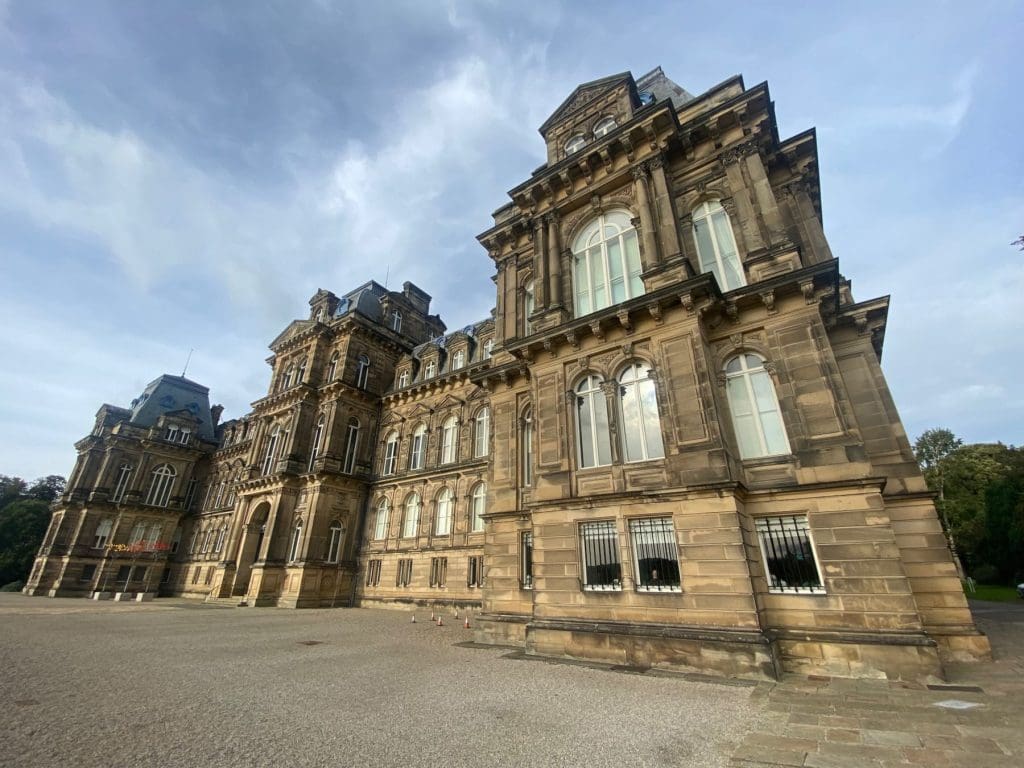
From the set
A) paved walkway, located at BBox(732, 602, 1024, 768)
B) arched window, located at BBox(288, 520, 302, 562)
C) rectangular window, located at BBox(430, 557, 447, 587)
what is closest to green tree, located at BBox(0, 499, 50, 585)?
arched window, located at BBox(288, 520, 302, 562)

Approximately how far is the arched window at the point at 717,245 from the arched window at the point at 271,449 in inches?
1241

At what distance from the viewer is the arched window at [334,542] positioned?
28.5 meters

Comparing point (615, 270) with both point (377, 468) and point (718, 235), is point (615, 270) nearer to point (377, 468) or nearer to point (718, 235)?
point (718, 235)

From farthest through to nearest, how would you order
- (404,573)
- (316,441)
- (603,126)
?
(316,441) < (404,573) < (603,126)

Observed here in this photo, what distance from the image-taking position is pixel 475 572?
24344 millimetres

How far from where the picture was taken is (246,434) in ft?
145

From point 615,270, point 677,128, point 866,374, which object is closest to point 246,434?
point 615,270

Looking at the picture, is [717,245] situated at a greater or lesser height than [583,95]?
lesser

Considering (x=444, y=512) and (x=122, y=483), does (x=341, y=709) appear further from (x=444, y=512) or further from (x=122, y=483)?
(x=122, y=483)

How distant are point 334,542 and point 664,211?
2727 centimetres

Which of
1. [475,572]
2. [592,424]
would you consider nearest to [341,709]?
[592,424]

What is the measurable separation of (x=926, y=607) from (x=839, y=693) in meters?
5.03

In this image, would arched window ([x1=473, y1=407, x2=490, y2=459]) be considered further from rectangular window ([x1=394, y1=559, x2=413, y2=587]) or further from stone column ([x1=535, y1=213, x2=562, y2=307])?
stone column ([x1=535, y1=213, x2=562, y2=307])

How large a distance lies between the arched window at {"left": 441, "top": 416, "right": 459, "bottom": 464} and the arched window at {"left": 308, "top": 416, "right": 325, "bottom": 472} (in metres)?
8.71
